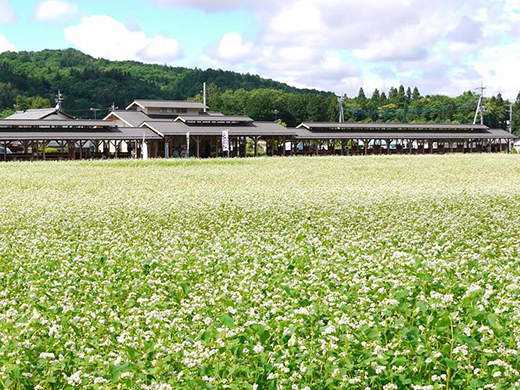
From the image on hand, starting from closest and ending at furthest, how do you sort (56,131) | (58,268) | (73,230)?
(58,268) → (73,230) → (56,131)

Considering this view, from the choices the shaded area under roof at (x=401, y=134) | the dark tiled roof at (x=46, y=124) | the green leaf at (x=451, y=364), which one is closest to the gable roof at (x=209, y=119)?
the shaded area under roof at (x=401, y=134)

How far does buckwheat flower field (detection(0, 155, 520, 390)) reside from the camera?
180 inches

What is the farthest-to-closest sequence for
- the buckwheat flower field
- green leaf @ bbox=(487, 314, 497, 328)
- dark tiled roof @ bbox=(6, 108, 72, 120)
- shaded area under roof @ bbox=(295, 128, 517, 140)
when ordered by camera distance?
1. dark tiled roof @ bbox=(6, 108, 72, 120)
2. shaded area under roof @ bbox=(295, 128, 517, 140)
3. green leaf @ bbox=(487, 314, 497, 328)
4. the buckwheat flower field

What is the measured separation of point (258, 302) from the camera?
Result: 20.5ft

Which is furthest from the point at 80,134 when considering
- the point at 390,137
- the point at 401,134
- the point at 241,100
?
the point at 241,100

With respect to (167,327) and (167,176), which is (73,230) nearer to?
(167,327)

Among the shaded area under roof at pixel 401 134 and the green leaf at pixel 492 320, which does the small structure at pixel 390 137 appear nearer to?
the shaded area under roof at pixel 401 134

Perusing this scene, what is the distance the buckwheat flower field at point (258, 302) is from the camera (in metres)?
4.58

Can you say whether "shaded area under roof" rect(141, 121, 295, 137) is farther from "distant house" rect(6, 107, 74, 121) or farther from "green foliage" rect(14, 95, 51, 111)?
"green foliage" rect(14, 95, 51, 111)

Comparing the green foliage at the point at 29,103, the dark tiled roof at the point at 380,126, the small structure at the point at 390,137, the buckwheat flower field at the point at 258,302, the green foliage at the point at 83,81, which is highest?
the green foliage at the point at 83,81

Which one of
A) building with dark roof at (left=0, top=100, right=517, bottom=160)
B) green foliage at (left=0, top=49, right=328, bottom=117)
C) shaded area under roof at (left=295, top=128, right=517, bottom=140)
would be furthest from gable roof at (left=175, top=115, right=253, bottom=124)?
green foliage at (left=0, top=49, right=328, bottom=117)

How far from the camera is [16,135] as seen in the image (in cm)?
4569

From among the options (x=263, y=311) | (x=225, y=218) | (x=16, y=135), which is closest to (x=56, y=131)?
(x=16, y=135)

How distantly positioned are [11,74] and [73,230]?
111 meters
